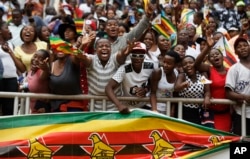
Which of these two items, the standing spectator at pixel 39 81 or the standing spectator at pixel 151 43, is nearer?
the standing spectator at pixel 39 81

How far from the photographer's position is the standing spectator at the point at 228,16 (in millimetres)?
14747

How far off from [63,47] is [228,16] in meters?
8.01

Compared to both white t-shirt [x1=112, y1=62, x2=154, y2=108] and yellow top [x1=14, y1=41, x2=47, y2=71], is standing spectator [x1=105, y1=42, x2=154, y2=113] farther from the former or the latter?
yellow top [x1=14, y1=41, x2=47, y2=71]

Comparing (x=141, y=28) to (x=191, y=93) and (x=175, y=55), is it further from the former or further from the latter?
(x=191, y=93)

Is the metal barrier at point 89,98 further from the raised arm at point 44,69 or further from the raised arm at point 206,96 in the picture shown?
the raised arm at point 44,69

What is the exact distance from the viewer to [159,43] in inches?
375

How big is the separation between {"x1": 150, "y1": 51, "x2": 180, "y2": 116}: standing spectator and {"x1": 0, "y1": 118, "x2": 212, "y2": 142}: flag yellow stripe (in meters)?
0.25

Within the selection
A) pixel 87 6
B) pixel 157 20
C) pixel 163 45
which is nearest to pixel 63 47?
pixel 157 20

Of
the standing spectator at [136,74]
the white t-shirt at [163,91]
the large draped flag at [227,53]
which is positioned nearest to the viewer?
the standing spectator at [136,74]

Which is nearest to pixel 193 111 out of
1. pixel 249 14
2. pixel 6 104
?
pixel 6 104

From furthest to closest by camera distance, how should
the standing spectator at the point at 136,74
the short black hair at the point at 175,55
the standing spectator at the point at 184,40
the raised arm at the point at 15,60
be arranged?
the standing spectator at the point at 184,40
the raised arm at the point at 15,60
the short black hair at the point at 175,55
the standing spectator at the point at 136,74

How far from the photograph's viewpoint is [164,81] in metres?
8.33

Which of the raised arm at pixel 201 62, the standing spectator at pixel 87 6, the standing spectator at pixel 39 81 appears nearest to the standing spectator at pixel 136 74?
the raised arm at pixel 201 62

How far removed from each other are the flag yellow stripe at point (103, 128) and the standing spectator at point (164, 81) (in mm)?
247
